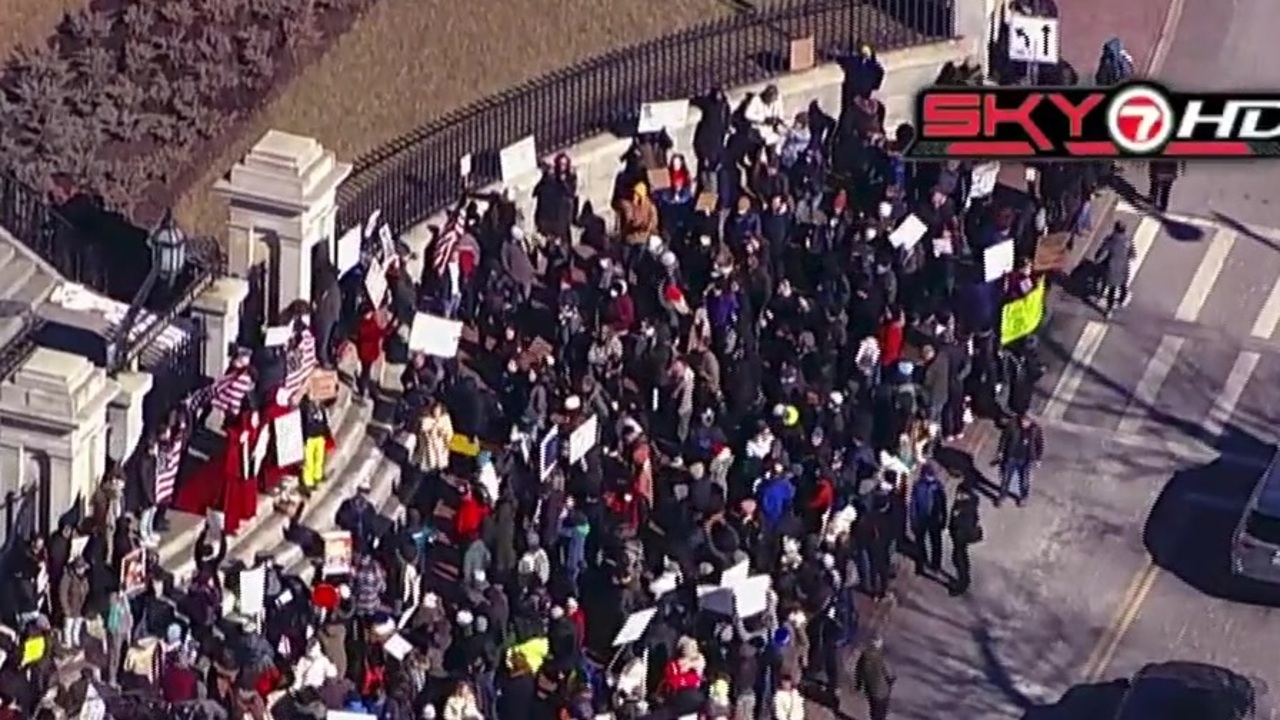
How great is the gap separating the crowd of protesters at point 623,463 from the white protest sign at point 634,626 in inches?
1.3

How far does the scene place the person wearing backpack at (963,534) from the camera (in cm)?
4962

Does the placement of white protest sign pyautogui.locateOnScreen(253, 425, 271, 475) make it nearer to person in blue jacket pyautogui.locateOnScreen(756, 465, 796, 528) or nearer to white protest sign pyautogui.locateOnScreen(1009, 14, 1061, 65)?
person in blue jacket pyautogui.locateOnScreen(756, 465, 796, 528)

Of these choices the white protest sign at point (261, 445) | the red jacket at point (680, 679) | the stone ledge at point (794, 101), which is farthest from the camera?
the stone ledge at point (794, 101)

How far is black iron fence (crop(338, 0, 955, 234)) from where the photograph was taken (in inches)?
2089

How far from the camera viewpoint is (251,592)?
152ft

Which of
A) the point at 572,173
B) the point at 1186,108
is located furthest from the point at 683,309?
the point at 1186,108

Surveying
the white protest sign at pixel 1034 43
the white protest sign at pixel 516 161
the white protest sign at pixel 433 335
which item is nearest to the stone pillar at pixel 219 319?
the white protest sign at pixel 433 335

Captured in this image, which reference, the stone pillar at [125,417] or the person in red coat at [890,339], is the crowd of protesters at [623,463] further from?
the stone pillar at [125,417]

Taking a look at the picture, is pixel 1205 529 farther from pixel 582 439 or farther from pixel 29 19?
pixel 29 19

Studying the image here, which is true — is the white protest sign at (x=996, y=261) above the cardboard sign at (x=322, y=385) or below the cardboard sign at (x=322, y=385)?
above

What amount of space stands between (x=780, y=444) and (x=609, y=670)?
129 inches

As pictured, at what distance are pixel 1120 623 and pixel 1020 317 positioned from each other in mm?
3581

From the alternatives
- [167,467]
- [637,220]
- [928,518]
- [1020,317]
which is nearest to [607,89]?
[637,220]

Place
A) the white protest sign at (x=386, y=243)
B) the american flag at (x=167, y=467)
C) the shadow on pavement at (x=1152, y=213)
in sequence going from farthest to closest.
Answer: the shadow on pavement at (x=1152, y=213)
the white protest sign at (x=386, y=243)
the american flag at (x=167, y=467)
